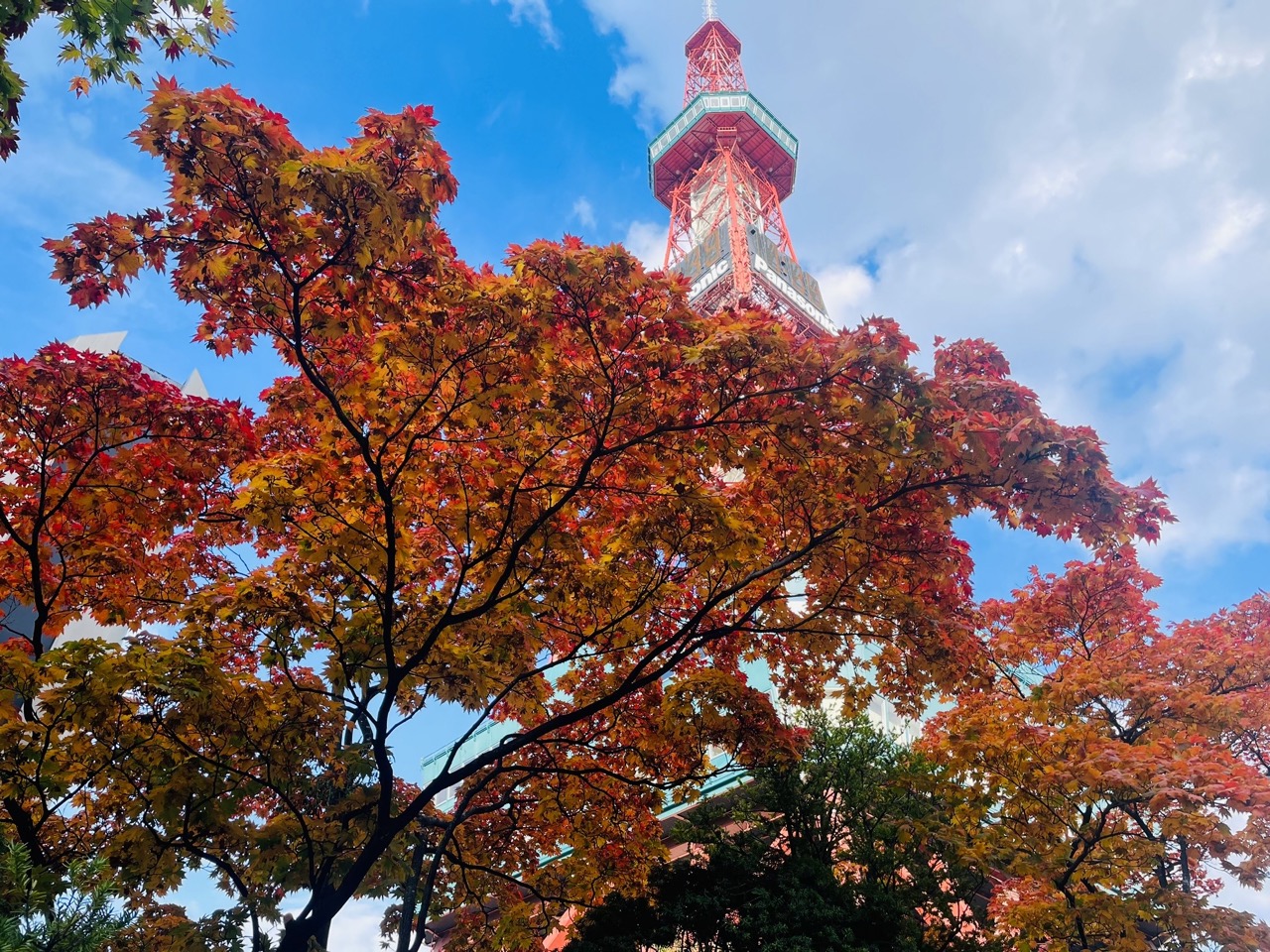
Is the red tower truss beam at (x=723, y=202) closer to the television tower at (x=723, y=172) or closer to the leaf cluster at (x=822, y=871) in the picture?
the television tower at (x=723, y=172)

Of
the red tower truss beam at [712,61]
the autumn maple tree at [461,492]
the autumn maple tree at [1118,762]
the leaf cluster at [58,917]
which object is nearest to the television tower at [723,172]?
the red tower truss beam at [712,61]

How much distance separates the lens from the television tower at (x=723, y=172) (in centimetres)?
4638

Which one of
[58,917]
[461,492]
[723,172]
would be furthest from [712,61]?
[58,917]

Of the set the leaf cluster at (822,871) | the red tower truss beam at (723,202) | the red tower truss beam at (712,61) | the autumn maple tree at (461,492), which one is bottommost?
the leaf cluster at (822,871)

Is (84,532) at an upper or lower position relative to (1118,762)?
upper

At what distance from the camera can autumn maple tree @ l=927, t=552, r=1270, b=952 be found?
8.33 meters

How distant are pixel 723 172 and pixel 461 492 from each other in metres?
54.0

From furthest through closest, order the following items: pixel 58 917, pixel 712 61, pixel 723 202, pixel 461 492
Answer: pixel 712 61 → pixel 723 202 → pixel 461 492 → pixel 58 917

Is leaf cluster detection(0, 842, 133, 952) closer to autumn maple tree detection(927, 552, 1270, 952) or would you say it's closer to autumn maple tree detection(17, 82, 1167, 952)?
autumn maple tree detection(17, 82, 1167, 952)

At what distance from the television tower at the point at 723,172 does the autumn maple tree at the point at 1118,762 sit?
34.2 m

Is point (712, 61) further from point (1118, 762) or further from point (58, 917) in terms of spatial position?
point (58, 917)

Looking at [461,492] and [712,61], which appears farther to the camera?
[712,61]

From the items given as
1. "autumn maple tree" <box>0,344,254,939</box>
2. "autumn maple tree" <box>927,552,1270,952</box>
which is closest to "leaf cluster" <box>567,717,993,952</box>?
"autumn maple tree" <box>927,552,1270,952</box>

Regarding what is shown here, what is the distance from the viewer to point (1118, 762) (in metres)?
8.29
